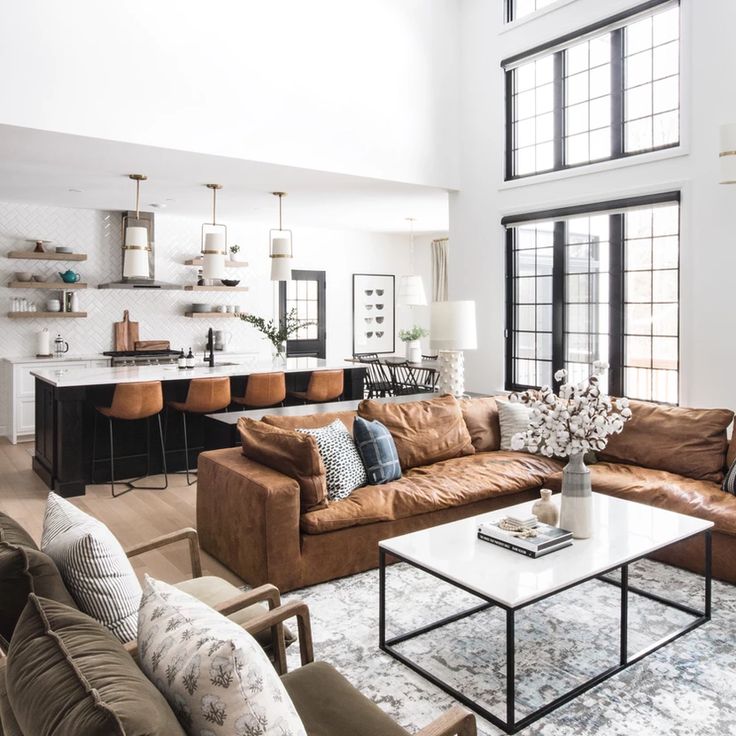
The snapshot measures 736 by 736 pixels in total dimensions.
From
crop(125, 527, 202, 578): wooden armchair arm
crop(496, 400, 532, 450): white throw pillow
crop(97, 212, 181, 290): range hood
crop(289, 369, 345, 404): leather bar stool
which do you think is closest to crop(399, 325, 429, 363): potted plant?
crop(289, 369, 345, 404): leather bar stool

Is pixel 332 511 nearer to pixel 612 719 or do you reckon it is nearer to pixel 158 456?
pixel 612 719

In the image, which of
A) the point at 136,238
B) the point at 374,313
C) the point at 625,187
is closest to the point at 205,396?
the point at 136,238

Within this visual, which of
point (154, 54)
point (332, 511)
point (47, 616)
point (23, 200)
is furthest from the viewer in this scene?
point (23, 200)

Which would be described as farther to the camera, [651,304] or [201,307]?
[201,307]

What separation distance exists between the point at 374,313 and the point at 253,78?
5832 millimetres

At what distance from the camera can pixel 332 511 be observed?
11.4ft

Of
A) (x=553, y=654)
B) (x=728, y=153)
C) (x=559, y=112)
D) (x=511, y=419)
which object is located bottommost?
(x=553, y=654)

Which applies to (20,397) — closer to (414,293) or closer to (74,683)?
(414,293)

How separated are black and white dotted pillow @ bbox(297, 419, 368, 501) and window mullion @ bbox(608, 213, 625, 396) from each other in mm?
2653

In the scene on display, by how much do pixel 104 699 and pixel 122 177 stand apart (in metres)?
5.80

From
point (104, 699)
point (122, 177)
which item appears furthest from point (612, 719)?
point (122, 177)

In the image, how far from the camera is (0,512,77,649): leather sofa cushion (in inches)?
55.1

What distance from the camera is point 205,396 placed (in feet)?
18.5

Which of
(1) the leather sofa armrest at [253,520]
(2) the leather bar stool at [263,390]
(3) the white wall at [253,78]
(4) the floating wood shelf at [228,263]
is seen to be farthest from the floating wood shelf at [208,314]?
(1) the leather sofa armrest at [253,520]
